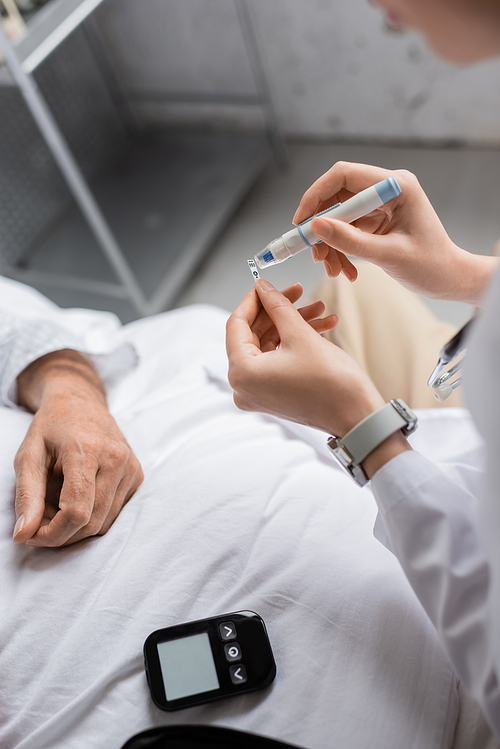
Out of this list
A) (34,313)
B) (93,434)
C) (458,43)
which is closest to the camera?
(458,43)

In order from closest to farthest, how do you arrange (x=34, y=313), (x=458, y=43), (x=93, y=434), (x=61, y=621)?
(x=458, y=43), (x=61, y=621), (x=93, y=434), (x=34, y=313)

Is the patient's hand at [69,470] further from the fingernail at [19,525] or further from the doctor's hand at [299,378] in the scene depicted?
the doctor's hand at [299,378]

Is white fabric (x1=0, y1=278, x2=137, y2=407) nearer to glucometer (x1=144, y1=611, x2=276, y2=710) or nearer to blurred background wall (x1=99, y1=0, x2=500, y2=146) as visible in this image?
glucometer (x1=144, y1=611, x2=276, y2=710)

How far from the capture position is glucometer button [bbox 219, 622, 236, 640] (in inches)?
20.4

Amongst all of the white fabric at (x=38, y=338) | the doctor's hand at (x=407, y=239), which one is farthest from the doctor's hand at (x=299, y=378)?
the white fabric at (x=38, y=338)

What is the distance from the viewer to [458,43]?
0.42 metres

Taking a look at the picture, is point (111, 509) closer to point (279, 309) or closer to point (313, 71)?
point (279, 309)

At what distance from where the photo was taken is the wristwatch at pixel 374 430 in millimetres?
460

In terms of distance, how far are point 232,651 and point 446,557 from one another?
22 cm

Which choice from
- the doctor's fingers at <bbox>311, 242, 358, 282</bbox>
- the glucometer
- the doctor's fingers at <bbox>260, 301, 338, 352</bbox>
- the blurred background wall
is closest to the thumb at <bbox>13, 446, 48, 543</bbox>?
the glucometer

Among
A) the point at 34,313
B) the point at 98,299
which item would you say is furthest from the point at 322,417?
the point at 98,299

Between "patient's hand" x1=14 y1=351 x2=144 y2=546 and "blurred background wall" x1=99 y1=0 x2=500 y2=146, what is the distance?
1.32 metres

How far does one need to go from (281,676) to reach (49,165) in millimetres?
1746

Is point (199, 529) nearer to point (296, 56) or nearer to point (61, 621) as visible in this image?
point (61, 621)
